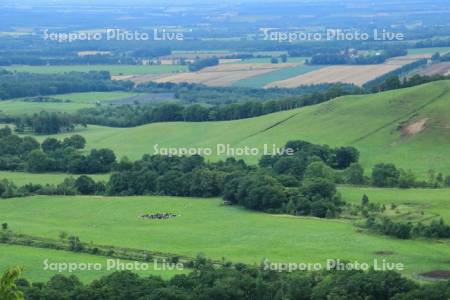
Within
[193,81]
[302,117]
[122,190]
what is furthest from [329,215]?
[193,81]

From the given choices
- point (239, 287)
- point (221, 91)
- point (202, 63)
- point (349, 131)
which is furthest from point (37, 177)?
point (202, 63)

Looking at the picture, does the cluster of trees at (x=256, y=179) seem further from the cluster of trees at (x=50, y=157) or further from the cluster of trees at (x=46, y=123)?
the cluster of trees at (x=46, y=123)

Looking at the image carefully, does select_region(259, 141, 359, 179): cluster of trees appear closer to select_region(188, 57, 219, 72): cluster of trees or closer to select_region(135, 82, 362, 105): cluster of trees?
select_region(135, 82, 362, 105): cluster of trees

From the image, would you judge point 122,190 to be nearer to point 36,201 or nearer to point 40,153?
point 36,201

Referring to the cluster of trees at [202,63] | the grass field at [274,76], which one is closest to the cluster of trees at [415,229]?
the grass field at [274,76]

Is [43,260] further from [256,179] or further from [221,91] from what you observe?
[221,91]

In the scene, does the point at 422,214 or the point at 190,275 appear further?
the point at 422,214

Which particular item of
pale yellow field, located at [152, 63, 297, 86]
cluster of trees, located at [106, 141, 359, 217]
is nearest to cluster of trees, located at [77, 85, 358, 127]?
cluster of trees, located at [106, 141, 359, 217]
